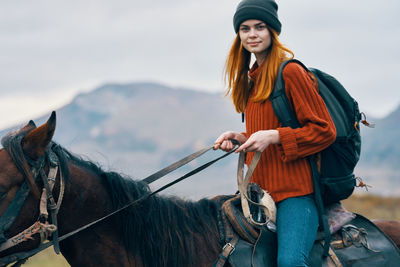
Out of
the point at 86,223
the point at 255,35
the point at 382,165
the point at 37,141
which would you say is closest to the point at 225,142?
the point at 255,35

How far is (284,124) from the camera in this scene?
3309 millimetres

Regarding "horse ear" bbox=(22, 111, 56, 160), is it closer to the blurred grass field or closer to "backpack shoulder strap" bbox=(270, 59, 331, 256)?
"backpack shoulder strap" bbox=(270, 59, 331, 256)

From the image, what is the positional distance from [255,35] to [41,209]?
1907mm

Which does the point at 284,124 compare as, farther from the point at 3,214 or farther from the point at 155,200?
the point at 3,214

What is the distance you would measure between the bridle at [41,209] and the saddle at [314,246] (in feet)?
3.66

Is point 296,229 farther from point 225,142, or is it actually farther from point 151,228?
point 151,228

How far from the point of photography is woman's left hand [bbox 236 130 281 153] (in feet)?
10.4

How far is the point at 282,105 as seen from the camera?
3.29 meters

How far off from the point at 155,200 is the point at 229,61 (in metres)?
1.30

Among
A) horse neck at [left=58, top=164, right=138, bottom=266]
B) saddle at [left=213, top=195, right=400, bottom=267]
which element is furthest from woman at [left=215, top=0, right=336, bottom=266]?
horse neck at [left=58, top=164, right=138, bottom=266]

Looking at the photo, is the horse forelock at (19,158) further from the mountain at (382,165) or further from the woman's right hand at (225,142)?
the mountain at (382,165)

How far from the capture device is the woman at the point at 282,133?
3168 millimetres

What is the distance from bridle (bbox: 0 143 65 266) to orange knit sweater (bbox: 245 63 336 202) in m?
1.46

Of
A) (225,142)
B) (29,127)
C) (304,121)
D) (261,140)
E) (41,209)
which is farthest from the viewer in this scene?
(225,142)
